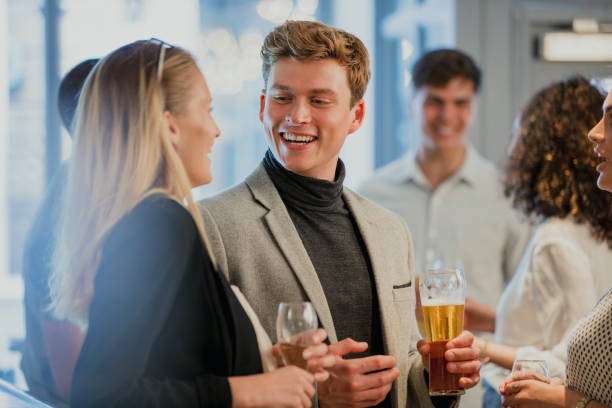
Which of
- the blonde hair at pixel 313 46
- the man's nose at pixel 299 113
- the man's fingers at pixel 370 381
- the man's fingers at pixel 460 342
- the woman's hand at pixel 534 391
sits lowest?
the woman's hand at pixel 534 391

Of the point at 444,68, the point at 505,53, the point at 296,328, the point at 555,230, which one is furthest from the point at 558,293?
the point at 505,53

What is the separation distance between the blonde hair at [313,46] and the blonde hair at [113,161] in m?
0.47

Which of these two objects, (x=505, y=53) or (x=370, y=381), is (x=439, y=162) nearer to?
(x=505, y=53)

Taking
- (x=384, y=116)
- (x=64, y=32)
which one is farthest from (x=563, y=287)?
(x=64, y=32)

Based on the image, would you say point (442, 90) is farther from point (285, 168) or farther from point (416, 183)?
point (285, 168)

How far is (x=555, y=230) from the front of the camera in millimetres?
2053

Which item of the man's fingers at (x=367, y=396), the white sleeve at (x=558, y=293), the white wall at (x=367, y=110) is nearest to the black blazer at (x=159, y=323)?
the man's fingers at (x=367, y=396)

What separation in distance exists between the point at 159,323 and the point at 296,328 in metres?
0.25

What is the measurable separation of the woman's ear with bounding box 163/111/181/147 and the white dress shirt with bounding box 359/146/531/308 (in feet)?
6.42

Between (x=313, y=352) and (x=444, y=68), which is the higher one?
(x=444, y=68)

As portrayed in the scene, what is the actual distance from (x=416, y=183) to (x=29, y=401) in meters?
2.27

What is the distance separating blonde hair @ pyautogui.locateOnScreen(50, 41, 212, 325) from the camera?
47.3 inches

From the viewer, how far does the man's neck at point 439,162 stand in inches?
129

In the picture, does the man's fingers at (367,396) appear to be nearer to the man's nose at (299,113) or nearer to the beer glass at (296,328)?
the beer glass at (296,328)
